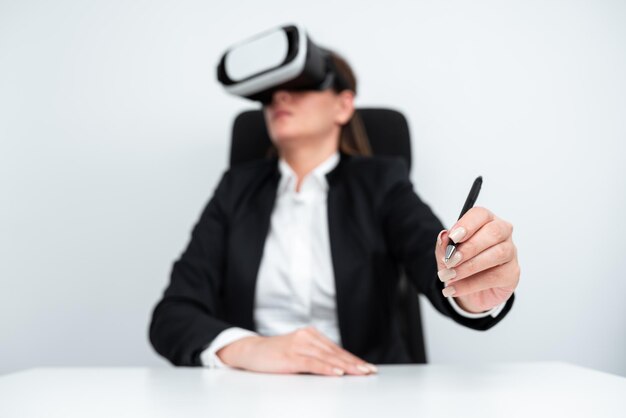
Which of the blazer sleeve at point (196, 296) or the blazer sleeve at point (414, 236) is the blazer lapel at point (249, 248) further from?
the blazer sleeve at point (414, 236)

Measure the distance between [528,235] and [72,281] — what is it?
4.15 ft

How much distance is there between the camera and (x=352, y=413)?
0.43 m

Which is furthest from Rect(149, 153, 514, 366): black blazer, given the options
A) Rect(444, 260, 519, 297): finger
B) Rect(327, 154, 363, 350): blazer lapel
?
Rect(444, 260, 519, 297): finger

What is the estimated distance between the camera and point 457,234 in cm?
50

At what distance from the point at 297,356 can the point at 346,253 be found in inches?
13.4

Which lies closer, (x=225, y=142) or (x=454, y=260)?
(x=454, y=260)

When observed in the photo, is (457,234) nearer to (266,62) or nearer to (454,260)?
(454,260)

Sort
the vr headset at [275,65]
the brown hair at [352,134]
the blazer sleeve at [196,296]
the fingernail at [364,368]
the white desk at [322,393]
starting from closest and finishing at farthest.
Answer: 1. the white desk at [322,393]
2. the fingernail at [364,368]
3. the blazer sleeve at [196,296]
4. the vr headset at [275,65]
5. the brown hair at [352,134]

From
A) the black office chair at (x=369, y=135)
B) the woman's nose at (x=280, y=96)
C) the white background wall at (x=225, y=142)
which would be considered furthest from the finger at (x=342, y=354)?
the white background wall at (x=225, y=142)

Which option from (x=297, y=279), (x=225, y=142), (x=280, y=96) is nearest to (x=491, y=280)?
(x=297, y=279)

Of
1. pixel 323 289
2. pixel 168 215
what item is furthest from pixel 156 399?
pixel 168 215

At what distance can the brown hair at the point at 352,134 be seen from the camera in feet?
3.87

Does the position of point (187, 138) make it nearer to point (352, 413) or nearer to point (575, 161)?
point (575, 161)

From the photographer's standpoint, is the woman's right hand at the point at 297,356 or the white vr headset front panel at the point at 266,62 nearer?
the woman's right hand at the point at 297,356
